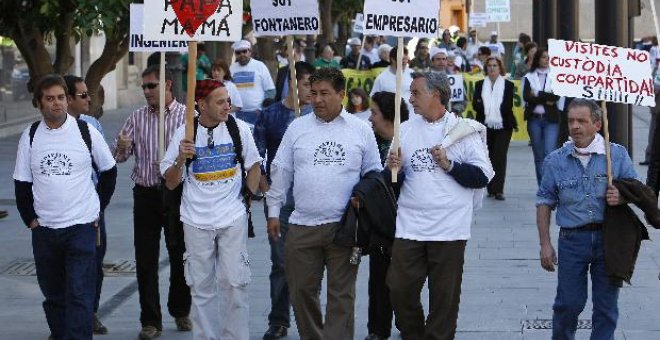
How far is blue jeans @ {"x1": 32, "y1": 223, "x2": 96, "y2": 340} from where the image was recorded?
858cm

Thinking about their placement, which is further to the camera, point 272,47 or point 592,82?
point 272,47

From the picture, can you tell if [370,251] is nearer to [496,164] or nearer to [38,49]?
[38,49]

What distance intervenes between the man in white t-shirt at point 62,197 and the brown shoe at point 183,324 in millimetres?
1306

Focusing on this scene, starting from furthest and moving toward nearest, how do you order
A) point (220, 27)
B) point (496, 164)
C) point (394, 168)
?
point (496, 164) → point (220, 27) → point (394, 168)

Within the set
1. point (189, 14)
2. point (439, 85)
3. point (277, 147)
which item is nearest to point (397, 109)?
point (439, 85)

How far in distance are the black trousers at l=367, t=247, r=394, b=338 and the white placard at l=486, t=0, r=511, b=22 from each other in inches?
1149

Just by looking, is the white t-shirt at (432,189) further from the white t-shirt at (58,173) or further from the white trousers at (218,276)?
the white t-shirt at (58,173)

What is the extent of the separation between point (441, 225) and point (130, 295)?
3.73m

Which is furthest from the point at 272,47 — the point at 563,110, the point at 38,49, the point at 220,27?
the point at 220,27

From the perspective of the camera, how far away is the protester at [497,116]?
1755cm

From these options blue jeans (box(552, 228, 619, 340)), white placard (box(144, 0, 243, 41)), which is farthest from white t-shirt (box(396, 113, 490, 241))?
white placard (box(144, 0, 243, 41))

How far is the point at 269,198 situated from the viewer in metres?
8.59

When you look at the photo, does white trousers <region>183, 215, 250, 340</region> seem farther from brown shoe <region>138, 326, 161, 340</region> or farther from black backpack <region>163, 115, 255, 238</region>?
brown shoe <region>138, 326, 161, 340</region>

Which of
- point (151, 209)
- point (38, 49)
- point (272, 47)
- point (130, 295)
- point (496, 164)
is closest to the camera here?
point (151, 209)
